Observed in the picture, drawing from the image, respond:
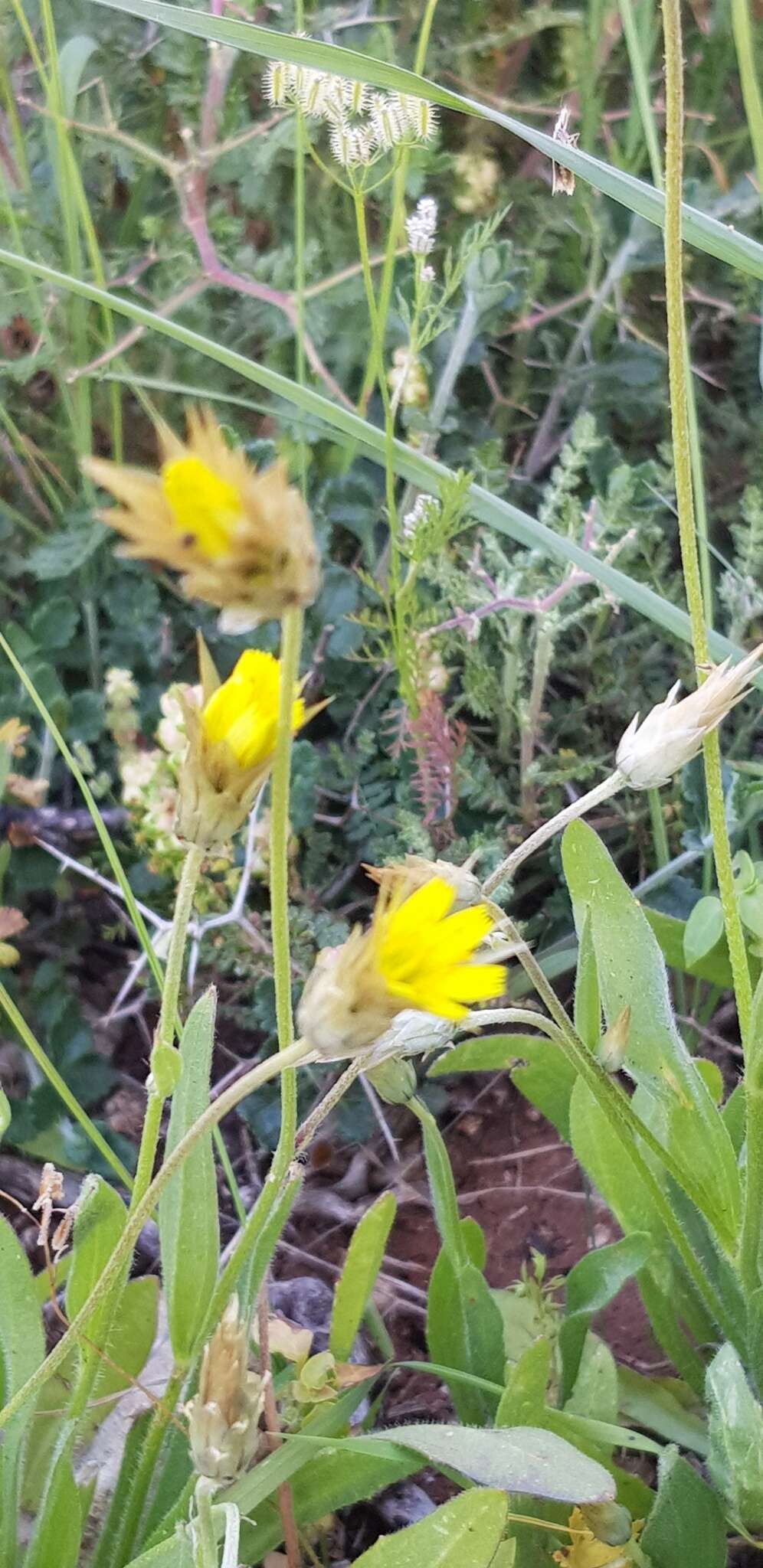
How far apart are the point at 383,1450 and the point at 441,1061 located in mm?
310

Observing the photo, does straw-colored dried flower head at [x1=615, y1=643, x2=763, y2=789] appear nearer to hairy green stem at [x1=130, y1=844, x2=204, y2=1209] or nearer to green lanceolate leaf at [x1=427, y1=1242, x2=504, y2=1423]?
hairy green stem at [x1=130, y1=844, x2=204, y2=1209]

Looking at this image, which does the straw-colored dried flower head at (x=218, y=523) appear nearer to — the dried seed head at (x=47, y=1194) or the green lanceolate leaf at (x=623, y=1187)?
the dried seed head at (x=47, y=1194)

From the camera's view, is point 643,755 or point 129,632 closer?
point 643,755

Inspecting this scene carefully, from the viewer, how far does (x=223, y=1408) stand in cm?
54

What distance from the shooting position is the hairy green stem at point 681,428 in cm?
57

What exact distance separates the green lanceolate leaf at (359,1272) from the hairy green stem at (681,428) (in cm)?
26

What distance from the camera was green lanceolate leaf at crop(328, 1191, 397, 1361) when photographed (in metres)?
0.79

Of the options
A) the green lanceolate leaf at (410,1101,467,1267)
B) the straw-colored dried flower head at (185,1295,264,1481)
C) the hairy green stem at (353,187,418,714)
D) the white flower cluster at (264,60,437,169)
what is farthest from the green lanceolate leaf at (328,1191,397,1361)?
the white flower cluster at (264,60,437,169)

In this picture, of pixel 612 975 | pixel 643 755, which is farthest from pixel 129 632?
pixel 643 755

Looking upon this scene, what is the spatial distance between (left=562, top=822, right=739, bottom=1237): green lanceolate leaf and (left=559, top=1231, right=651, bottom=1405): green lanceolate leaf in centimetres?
6

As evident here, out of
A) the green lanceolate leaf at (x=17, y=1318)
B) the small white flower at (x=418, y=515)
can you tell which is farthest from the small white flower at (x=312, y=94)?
the green lanceolate leaf at (x=17, y=1318)

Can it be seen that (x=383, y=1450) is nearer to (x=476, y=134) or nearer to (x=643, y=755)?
(x=643, y=755)

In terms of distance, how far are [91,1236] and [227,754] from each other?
37 centimetres

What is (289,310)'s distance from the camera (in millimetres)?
1250
